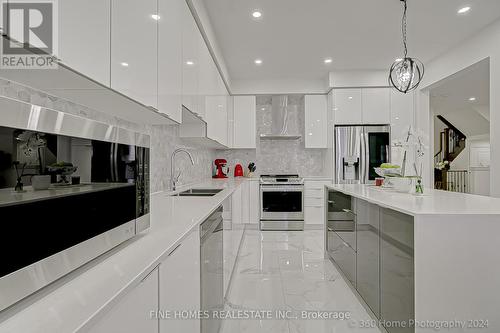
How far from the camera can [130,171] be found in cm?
96

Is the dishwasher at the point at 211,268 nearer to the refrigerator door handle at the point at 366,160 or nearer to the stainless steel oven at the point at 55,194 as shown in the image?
the stainless steel oven at the point at 55,194

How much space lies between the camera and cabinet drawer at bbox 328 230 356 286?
8.05 feet

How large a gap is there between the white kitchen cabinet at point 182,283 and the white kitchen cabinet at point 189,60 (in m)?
1.23

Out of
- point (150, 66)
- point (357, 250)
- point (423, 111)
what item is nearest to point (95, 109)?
point (150, 66)

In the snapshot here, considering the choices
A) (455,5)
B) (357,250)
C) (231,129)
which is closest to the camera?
(357,250)

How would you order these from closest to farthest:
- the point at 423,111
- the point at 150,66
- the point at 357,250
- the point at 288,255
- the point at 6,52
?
1. the point at 6,52
2. the point at 150,66
3. the point at 357,250
4. the point at 288,255
5. the point at 423,111

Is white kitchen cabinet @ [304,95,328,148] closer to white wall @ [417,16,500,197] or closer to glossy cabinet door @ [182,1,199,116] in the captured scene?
white wall @ [417,16,500,197]

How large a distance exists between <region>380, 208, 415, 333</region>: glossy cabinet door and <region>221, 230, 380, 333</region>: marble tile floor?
1.06 ft

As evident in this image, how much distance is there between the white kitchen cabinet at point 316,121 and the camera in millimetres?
5164

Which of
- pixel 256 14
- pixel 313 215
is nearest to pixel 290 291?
pixel 313 215

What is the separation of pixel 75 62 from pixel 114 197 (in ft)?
1.40

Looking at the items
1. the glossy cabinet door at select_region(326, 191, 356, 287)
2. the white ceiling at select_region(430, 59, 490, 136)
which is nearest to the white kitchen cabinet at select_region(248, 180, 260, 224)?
the glossy cabinet door at select_region(326, 191, 356, 287)

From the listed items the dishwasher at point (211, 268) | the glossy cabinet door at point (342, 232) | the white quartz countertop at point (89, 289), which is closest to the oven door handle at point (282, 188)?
the glossy cabinet door at point (342, 232)

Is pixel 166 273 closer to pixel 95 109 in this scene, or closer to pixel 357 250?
pixel 95 109
